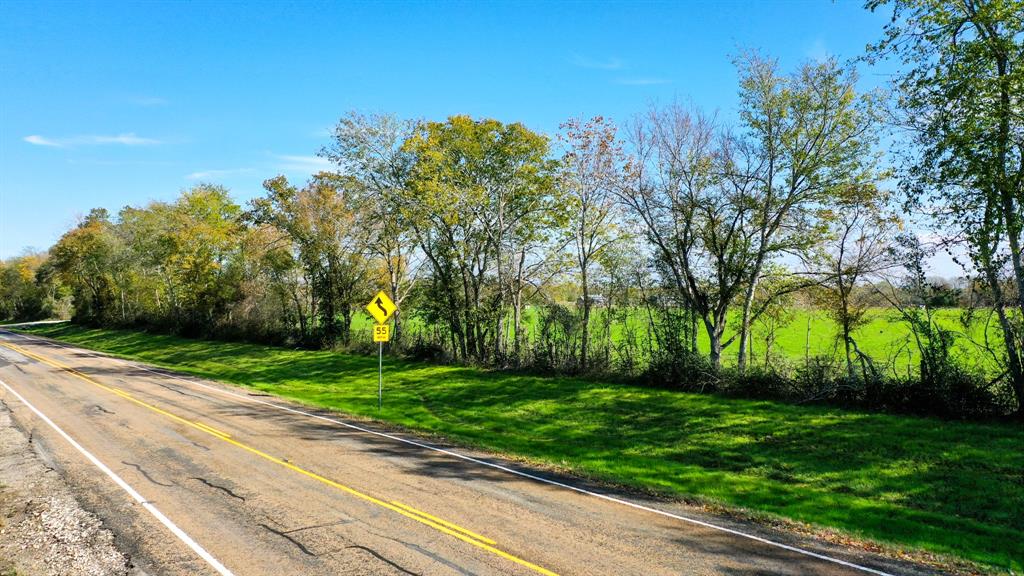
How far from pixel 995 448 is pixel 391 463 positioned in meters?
14.2

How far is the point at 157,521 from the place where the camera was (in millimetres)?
9289

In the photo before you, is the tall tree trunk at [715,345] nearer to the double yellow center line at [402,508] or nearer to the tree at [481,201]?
the tree at [481,201]

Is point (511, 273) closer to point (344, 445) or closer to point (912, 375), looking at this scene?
point (344, 445)

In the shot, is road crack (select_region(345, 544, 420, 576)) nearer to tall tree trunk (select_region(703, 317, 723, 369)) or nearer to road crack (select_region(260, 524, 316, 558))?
road crack (select_region(260, 524, 316, 558))

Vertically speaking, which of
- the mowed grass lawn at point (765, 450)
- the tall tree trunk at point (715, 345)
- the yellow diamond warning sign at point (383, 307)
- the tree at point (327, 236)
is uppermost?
the tree at point (327, 236)

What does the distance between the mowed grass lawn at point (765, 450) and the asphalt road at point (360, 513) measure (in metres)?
2.02

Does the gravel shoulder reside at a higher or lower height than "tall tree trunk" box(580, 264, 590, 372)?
lower

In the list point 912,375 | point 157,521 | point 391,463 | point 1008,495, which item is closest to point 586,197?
point 912,375

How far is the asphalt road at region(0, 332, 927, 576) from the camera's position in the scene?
787cm

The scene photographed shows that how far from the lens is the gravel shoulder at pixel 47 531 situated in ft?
25.5

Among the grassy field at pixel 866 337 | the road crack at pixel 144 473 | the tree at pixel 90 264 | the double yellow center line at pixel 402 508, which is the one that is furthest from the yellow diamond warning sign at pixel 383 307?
the tree at pixel 90 264

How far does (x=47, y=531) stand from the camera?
9078mm

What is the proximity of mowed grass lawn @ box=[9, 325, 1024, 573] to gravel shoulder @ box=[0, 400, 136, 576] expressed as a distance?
8987 mm

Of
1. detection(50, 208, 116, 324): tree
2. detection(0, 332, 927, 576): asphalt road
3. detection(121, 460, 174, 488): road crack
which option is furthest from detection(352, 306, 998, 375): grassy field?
detection(50, 208, 116, 324): tree
